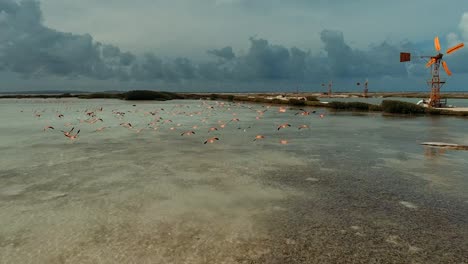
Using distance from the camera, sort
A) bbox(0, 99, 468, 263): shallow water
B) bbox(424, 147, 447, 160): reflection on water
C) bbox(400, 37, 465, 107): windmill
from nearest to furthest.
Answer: bbox(0, 99, 468, 263): shallow water
bbox(424, 147, 447, 160): reflection on water
bbox(400, 37, 465, 107): windmill

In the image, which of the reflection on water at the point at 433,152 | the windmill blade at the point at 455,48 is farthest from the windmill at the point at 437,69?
the reflection on water at the point at 433,152

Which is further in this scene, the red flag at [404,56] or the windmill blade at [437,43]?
the red flag at [404,56]

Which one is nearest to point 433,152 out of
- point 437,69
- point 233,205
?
point 233,205

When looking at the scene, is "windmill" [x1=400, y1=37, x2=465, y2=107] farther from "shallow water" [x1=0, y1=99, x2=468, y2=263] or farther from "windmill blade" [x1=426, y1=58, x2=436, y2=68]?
"shallow water" [x1=0, y1=99, x2=468, y2=263]

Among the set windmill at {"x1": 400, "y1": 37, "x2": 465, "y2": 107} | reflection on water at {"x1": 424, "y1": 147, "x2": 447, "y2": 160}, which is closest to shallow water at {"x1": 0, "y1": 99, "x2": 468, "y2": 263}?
reflection on water at {"x1": 424, "y1": 147, "x2": 447, "y2": 160}

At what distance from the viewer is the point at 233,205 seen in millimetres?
9883

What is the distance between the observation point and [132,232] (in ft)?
26.3

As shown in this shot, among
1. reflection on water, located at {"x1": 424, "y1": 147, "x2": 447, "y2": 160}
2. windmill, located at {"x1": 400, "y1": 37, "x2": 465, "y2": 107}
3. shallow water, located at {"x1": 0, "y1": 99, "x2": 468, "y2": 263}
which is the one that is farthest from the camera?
windmill, located at {"x1": 400, "y1": 37, "x2": 465, "y2": 107}

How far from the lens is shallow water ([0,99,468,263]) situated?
7.09 metres

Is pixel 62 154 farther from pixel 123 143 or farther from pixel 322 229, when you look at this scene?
pixel 322 229

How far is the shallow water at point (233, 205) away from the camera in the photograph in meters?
7.09

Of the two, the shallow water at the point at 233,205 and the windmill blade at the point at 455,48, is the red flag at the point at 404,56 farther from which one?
the shallow water at the point at 233,205

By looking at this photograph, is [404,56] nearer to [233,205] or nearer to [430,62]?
[430,62]

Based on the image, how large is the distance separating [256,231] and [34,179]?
29.6ft
